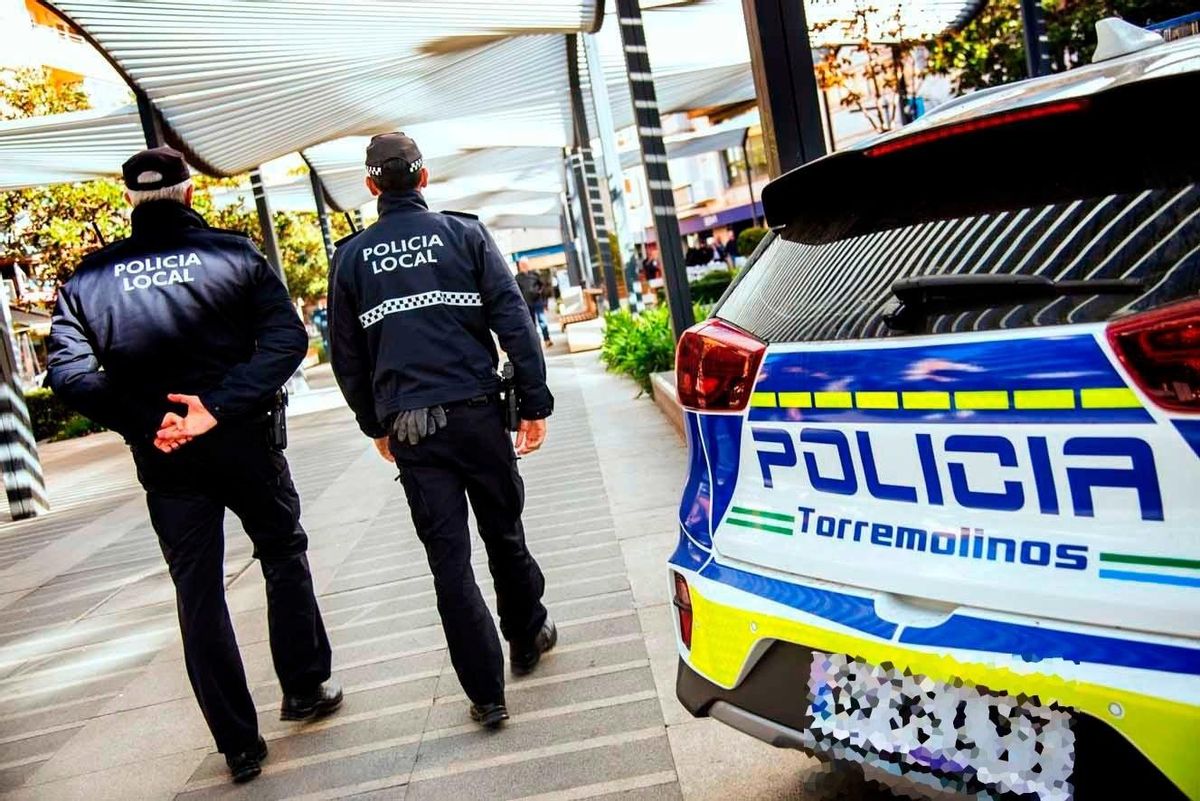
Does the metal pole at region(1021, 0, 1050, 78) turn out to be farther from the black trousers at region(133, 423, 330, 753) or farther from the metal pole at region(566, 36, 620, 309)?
the black trousers at region(133, 423, 330, 753)

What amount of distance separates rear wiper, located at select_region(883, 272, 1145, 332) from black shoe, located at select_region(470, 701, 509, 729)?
83.5 inches

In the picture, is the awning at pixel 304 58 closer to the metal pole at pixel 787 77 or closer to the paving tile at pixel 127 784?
the metal pole at pixel 787 77

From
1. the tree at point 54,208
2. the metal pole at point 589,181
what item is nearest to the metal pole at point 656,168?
the metal pole at point 589,181

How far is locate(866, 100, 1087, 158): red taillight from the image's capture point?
Result: 1.79 meters

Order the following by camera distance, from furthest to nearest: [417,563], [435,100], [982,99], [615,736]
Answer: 1. [435,100]
2. [417,563]
3. [615,736]
4. [982,99]

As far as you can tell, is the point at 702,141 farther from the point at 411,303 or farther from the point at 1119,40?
the point at 1119,40

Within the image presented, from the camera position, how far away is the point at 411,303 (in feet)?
11.2

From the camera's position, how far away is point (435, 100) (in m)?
17.9

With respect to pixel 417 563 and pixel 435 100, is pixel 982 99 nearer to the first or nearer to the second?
pixel 417 563

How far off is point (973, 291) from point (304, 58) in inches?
490

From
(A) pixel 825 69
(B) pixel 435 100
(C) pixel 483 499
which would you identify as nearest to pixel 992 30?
(A) pixel 825 69

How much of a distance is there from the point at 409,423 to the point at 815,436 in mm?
1711

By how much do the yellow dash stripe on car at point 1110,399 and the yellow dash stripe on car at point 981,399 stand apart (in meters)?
0.12

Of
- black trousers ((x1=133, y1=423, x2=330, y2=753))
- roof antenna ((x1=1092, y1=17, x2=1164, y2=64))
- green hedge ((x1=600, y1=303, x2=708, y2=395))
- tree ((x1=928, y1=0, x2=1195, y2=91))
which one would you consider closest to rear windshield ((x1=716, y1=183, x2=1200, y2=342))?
roof antenna ((x1=1092, y1=17, x2=1164, y2=64))
